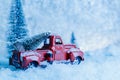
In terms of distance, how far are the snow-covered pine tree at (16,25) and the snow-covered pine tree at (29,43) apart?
0.10m

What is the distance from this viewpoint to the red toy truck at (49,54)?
4176 mm

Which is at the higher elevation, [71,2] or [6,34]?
[71,2]

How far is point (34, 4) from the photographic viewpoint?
4805 millimetres

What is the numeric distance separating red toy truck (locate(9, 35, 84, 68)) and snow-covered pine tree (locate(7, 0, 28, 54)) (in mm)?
185

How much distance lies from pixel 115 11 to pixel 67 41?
113cm

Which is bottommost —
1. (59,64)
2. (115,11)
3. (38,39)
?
(59,64)

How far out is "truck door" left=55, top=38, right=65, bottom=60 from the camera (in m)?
4.42

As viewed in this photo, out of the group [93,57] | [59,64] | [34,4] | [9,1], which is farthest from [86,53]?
[9,1]

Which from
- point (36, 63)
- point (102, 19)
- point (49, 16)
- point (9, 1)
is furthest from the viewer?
point (102, 19)

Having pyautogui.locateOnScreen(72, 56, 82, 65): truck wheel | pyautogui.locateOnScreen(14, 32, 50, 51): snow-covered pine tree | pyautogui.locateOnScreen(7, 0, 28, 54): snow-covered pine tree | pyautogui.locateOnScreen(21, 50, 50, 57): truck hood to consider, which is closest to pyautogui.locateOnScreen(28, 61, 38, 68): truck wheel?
pyautogui.locateOnScreen(21, 50, 50, 57): truck hood

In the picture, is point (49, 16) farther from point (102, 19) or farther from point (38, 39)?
point (102, 19)

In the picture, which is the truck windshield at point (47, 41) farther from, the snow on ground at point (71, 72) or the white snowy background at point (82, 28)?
the snow on ground at point (71, 72)

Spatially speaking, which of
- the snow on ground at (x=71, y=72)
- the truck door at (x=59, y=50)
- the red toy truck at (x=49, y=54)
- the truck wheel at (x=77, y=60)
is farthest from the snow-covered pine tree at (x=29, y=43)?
the truck wheel at (x=77, y=60)

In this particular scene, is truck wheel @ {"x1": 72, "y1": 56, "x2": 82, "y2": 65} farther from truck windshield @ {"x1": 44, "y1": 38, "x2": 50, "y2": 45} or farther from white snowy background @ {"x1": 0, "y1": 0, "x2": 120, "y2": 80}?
truck windshield @ {"x1": 44, "y1": 38, "x2": 50, "y2": 45}
